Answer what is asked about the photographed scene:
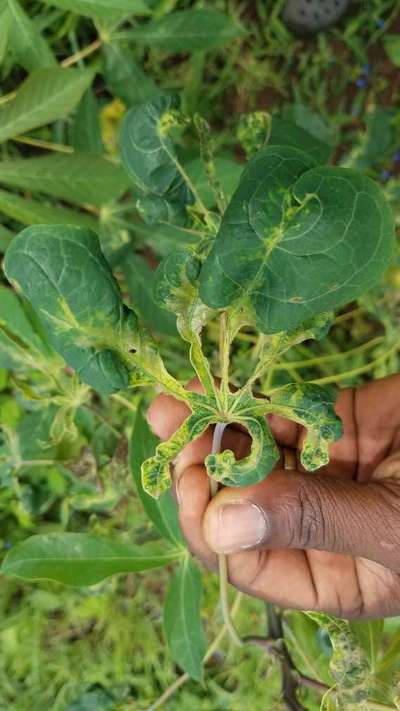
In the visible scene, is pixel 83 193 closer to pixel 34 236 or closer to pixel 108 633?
pixel 34 236

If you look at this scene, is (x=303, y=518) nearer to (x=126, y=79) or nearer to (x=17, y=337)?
(x=17, y=337)

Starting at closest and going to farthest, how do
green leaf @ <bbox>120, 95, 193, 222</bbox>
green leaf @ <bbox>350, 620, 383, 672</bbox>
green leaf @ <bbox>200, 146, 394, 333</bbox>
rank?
green leaf @ <bbox>200, 146, 394, 333</bbox> → green leaf @ <bbox>120, 95, 193, 222</bbox> → green leaf @ <bbox>350, 620, 383, 672</bbox>

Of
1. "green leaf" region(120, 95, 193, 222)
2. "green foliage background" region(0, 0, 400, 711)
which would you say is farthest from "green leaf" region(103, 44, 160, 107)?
"green leaf" region(120, 95, 193, 222)

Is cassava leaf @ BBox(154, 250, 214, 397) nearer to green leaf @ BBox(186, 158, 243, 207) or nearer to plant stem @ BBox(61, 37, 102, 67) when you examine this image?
green leaf @ BBox(186, 158, 243, 207)

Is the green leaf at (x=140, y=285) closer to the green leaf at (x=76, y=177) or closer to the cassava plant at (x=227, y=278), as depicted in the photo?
the green leaf at (x=76, y=177)

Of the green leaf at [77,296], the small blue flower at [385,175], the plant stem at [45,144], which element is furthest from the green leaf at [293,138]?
the small blue flower at [385,175]
